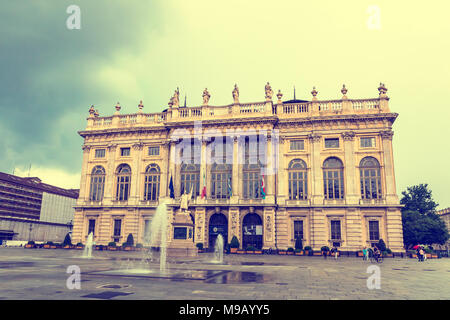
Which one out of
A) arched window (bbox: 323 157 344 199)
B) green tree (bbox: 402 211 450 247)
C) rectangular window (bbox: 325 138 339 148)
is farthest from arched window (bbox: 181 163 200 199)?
green tree (bbox: 402 211 450 247)

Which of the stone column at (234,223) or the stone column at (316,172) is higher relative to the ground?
the stone column at (316,172)

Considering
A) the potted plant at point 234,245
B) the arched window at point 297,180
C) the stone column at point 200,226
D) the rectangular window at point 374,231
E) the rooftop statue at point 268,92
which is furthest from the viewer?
the rooftop statue at point 268,92

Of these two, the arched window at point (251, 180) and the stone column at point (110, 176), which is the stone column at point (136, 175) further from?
the arched window at point (251, 180)

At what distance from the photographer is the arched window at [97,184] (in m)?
51.8

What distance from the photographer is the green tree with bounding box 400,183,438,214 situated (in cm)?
6881

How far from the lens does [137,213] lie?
48625 millimetres

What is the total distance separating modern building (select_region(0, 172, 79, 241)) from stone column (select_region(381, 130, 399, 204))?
6258 centimetres

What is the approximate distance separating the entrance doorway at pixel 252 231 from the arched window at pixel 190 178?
26.7 ft

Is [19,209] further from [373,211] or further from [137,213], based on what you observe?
[373,211]

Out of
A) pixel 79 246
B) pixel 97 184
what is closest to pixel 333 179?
pixel 97 184

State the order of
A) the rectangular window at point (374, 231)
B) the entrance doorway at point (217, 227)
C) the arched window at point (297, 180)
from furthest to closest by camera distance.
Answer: the entrance doorway at point (217, 227), the arched window at point (297, 180), the rectangular window at point (374, 231)

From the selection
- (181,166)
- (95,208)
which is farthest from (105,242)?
(181,166)

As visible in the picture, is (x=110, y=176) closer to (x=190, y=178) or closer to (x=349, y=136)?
(x=190, y=178)

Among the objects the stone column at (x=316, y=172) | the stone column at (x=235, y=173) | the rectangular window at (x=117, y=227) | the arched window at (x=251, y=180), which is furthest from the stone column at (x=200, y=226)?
the stone column at (x=316, y=172)
